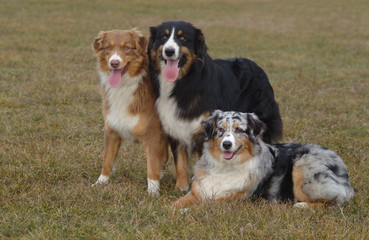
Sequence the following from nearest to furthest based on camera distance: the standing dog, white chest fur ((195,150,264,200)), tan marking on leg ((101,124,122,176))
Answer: white chest fur ((195,150,264,200)) → the standing dog → tan marking on leg ((101,124,122,176))

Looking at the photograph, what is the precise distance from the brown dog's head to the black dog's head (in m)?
0.19

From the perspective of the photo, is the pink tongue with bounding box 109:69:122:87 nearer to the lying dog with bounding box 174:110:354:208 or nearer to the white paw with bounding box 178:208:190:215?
the lying dog with bounding box 174:110:354:208

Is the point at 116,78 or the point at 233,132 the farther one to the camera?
the point at 116,78

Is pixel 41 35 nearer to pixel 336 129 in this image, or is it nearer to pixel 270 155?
pixel 336 129

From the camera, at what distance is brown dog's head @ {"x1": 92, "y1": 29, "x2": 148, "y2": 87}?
5.43 m

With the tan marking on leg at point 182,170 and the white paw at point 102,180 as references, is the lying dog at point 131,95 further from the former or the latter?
the tan marking on leg at point 182,170

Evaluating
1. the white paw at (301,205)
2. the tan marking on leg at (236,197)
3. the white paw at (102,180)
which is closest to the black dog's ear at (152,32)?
the white paw at (102,180)

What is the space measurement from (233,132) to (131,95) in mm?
1347

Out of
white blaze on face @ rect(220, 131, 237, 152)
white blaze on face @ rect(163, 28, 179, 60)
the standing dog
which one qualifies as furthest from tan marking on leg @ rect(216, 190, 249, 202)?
white blaze on face @ rect(163, 28, 179, 60)

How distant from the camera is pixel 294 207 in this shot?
16.3 feet

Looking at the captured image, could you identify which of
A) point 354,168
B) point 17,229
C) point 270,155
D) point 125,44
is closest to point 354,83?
point 354,168

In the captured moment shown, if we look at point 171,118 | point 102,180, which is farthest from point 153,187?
point 171,118

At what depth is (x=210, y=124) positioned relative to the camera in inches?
207

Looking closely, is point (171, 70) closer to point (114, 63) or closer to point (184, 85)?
point (184, 85)
